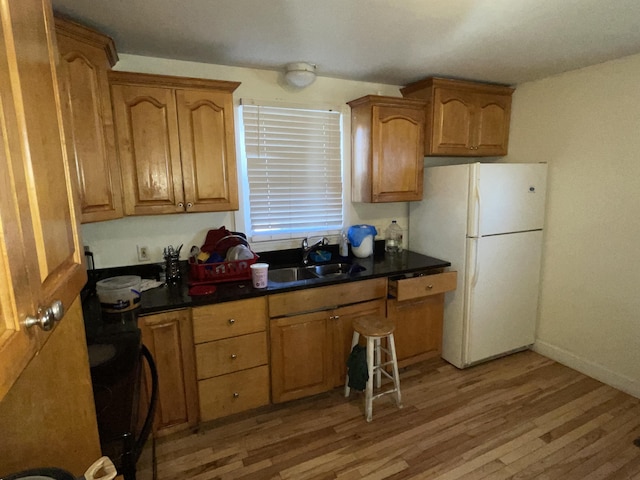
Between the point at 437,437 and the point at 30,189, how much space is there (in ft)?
7.33

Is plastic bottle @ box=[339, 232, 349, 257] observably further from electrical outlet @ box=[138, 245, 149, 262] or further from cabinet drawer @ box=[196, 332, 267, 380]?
electrical outlet @ box=[138, 245, 149, 262]

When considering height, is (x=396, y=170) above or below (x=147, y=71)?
below

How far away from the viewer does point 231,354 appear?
2018 mm

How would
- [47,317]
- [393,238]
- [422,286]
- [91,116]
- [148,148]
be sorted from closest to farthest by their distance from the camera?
1. [47,317]
2. [91,116]
3. [148,148]
4. [422,286]
5. [393,238]

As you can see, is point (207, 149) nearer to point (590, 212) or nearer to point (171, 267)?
point (171, 267)

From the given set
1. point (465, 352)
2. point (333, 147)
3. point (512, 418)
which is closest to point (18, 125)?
point (333, 147)

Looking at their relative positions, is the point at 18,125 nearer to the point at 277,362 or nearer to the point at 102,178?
the point at 102,178

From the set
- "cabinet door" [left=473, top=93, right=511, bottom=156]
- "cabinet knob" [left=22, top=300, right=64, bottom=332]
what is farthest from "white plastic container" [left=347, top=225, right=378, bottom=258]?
"cabinet knob" [left=22, top=300, right=64, bottom=332]

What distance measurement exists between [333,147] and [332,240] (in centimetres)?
75

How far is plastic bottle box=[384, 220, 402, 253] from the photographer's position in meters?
3.00

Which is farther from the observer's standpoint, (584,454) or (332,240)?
(332,240)

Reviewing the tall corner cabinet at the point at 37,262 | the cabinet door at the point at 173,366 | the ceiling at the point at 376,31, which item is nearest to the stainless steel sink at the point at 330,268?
the cabinet door at the point at 173,366

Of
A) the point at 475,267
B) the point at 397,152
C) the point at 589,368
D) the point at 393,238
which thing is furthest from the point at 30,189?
the point at 589,368

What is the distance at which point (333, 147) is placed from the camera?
2748 mm
